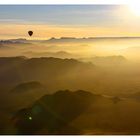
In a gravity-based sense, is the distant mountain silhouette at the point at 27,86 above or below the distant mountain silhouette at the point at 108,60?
below

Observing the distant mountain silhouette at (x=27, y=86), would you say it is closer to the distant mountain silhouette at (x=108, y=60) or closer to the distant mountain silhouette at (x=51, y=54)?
the distant mountain silhouette at (x=51, y=54)

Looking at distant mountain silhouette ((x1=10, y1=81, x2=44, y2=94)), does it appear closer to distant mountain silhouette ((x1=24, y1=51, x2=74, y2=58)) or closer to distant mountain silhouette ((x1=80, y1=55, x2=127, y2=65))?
distant mountain silhouette ((x1=24, y1=51, x2=74, y2=58))

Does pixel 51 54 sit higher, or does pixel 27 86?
pixel 51 54

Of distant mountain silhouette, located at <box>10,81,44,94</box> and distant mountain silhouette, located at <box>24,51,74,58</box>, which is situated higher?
distant mountain silhouette, located at <box>24,51,74,58</box>

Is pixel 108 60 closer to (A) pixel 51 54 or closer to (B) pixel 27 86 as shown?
(A) pixel 51 54

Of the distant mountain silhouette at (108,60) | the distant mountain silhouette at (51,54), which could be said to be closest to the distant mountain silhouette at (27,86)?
the distant mountain silhouette at (51,54)

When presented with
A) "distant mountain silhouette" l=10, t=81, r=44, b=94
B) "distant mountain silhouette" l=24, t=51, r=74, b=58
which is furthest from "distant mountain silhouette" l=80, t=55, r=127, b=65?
"distant mountain silhouette" l=10, t=81, r=44, b=94

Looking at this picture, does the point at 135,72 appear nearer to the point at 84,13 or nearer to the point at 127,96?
the point at 127,96

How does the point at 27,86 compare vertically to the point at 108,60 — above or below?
below

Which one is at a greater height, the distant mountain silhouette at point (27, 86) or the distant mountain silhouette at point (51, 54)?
the distant mountain silhouette at point (51, 54)

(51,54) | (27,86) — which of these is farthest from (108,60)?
(27,86)
